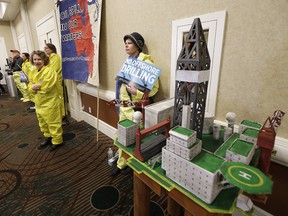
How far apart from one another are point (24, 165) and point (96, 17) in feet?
5.81

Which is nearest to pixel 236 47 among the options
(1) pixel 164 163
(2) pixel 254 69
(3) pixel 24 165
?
(2) pixel 254 69

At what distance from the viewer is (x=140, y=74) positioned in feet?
3.90

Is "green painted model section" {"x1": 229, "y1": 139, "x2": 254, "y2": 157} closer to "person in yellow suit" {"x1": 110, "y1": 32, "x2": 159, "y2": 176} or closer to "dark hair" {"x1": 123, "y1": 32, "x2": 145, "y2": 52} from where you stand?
"person in yellow suit" {"x1": 110, "y1": 32, "x2": 159, "y2": 176}

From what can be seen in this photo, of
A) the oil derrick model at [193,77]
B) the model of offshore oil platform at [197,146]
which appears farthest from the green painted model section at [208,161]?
the oil derrick model at [193,77]

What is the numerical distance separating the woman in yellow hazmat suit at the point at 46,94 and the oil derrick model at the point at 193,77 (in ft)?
5.17

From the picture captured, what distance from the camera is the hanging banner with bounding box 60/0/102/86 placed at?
1.82m

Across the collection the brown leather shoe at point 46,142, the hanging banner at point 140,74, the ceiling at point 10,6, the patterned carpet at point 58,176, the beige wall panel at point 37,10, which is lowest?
the patterned carpet at point 58,176

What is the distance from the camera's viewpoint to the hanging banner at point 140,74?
3.67ft

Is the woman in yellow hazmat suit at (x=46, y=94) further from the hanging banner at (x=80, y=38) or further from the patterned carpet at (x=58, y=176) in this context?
the hanging banner at (x=80, y=38)

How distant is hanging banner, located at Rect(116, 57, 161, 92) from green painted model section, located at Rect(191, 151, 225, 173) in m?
0.62

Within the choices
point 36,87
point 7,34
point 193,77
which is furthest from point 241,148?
point 7,34

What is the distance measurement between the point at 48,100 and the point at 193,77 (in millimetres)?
1767

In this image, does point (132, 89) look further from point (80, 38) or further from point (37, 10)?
point (37, 10)

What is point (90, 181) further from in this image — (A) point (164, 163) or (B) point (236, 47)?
(B) point (236, 47)
